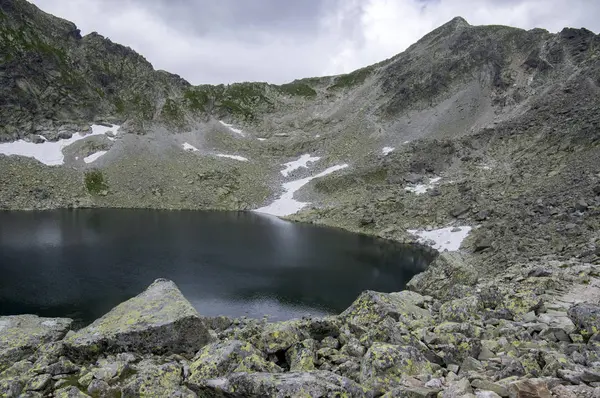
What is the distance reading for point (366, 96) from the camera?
104 metres

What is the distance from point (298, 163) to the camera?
91.5 meters

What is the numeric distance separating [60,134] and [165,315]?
8956 centimetres

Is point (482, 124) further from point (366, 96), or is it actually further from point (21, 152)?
point (21, 152)

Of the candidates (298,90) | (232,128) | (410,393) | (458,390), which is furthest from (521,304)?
(298,90)

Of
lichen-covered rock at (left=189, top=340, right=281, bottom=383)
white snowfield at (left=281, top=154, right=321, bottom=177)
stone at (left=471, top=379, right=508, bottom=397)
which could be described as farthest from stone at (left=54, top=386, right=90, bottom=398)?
white snowfield at (left=281, top=154, right=321, bottom=177)

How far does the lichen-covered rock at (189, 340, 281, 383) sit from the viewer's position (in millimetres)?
6887

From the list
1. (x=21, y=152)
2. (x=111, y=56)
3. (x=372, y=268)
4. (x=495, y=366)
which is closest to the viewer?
(x=495, y=366)

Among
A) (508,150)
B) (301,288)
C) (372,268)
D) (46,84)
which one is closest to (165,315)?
(301,288)

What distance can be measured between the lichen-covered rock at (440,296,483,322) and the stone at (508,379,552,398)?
210 inches

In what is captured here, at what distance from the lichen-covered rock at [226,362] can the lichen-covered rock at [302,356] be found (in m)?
0.65

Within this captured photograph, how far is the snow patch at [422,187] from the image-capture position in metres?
66.0

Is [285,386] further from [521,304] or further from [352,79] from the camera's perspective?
[352,79]

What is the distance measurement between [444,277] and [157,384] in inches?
897

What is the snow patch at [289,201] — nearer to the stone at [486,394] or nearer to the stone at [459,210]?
the stone at [459,210]
